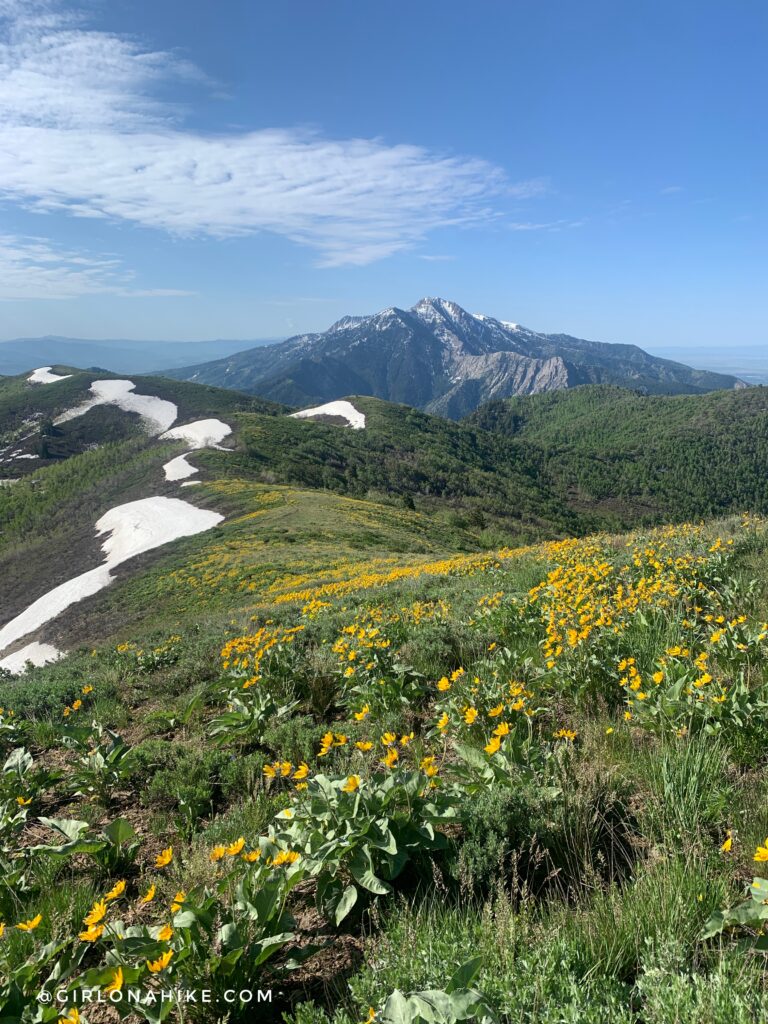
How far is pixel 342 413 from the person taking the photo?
117 meters

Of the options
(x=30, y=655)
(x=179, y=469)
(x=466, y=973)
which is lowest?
(x=30, y=655)

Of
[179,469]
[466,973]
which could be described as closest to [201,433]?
[179,469]

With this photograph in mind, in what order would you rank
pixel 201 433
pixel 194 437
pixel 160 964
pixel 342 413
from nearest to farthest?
pixel 160 964 < pixel 194 437 < pixel 201 433 < pixel 342 413

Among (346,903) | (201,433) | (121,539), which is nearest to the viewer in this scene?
(346,903)

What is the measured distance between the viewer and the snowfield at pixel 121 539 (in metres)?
32.7

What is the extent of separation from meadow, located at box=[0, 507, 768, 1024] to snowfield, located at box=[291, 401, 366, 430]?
336 ft

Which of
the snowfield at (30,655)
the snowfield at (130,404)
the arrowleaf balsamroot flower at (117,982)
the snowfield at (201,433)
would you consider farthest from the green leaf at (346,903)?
the snowfield at (130,404)

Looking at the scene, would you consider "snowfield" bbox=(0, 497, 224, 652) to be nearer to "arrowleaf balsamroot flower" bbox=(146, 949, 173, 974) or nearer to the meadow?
the meadow

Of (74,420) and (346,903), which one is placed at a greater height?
(74,420)

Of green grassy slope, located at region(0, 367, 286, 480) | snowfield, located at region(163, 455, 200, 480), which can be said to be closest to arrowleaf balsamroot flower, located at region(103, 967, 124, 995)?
snowfield, located at region(163, 455, 200, 480)

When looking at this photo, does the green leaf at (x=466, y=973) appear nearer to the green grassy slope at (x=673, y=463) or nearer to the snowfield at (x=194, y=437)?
the snowfield at (x=194, y=437)

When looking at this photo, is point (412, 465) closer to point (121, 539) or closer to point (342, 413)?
point (342, 413)

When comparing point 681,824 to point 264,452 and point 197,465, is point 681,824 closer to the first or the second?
point 197,465

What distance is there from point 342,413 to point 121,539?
260 feet
